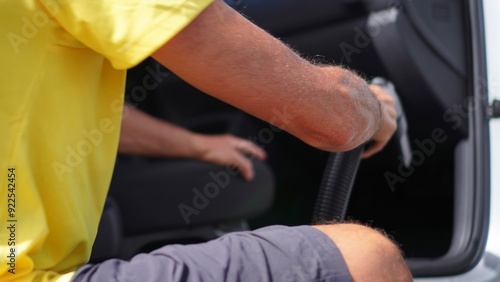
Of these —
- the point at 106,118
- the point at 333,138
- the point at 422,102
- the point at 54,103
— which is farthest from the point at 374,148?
the point at 422,102

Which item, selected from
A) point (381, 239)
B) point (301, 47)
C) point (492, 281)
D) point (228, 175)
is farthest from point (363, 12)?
point (381, 239)

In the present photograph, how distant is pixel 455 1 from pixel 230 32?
3.94 ft

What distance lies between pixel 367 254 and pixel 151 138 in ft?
4.67

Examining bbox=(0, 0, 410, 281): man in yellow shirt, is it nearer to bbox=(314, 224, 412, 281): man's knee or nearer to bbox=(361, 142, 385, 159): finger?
bbox=(314, 224, 412, 281): man's knee

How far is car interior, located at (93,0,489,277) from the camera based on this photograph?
2.02 metres

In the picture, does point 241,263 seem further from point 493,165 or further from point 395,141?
point 395,141

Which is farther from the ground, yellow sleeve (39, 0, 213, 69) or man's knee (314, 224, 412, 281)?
yellow sleeve (39, 0, 213, 69)

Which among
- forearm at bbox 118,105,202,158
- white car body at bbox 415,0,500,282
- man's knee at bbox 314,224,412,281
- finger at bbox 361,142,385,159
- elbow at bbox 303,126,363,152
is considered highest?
elbow at bbox 303,126,363,152

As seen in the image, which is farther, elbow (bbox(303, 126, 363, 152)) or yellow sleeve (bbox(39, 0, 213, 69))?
elbow (bbox(303, 126, 363, 152))

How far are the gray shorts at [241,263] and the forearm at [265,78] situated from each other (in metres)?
0.20

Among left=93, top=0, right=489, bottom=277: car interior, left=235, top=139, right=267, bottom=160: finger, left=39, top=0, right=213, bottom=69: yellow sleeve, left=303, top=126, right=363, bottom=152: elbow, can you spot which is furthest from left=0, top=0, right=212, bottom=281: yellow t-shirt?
left=235, top=139, right=267, bottom=160: finger

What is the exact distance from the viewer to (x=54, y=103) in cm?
113

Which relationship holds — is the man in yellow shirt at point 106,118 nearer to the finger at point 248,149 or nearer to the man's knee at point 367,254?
the man's knee at point 367,254

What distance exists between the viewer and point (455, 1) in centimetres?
215
